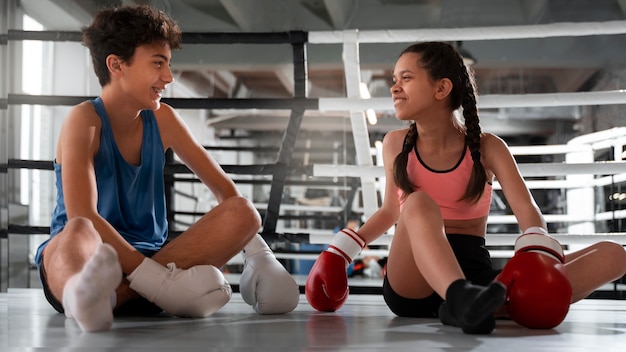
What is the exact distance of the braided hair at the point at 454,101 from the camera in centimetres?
149

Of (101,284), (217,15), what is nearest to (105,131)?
(101,284)

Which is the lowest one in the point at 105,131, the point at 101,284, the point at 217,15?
the point at 101,284

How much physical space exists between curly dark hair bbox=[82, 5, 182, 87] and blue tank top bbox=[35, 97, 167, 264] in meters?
0.10

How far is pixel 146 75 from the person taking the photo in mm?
1465

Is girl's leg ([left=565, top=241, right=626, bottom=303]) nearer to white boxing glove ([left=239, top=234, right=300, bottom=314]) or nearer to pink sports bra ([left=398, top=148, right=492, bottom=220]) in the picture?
pink sports bra ([left=398, top=148, right=492, bottom=220])

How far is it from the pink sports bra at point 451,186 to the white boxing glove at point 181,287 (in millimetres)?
477

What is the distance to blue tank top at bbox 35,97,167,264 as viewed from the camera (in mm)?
1461

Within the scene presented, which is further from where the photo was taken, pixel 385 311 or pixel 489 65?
pixel 489 65

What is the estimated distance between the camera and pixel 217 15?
552cm

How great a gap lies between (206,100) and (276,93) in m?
4.34

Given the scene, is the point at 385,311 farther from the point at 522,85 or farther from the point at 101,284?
the point at 522,85

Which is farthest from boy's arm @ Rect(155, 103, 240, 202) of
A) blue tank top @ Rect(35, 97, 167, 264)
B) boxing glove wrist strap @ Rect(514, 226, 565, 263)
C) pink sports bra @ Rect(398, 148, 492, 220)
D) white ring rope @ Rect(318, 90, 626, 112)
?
white ring rope @ Rect(318, 90, 626, 112)

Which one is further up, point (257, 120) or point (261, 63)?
point (261, 63)

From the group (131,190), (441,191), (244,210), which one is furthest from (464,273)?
(131,190)
